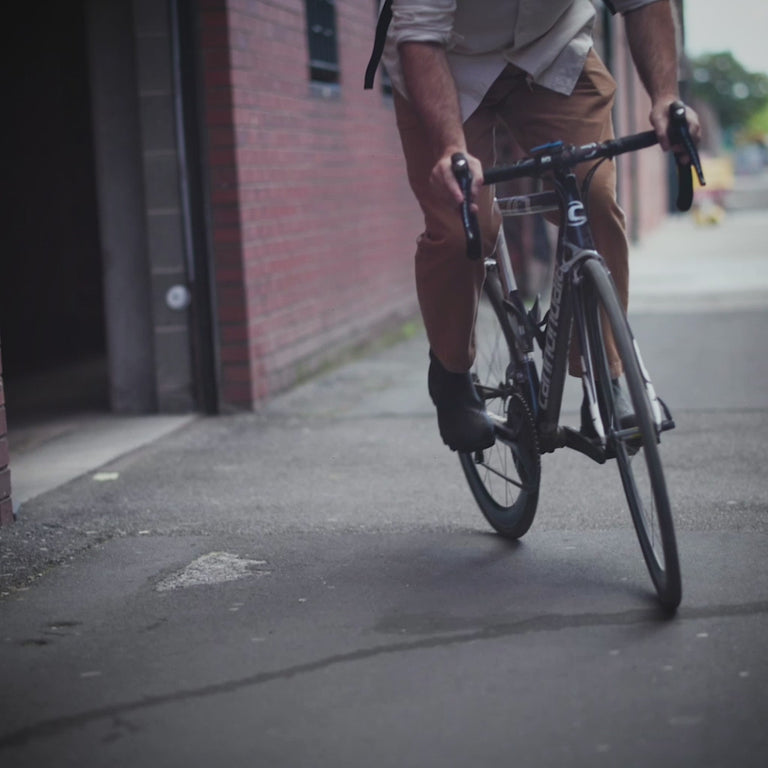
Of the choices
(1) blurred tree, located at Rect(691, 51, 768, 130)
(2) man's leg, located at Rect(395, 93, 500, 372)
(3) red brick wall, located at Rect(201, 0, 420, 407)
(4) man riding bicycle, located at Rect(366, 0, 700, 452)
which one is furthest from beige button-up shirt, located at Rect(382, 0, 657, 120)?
(1) blurred tree, located at Rect(691, 51, 768, 130)

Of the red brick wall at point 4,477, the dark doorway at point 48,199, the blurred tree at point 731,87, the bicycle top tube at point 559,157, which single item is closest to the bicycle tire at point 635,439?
the bicycle top tube at point 559,157

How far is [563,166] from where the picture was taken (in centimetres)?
341

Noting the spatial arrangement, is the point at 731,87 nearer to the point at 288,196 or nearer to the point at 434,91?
the point at 288,196

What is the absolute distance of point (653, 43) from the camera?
141 inches

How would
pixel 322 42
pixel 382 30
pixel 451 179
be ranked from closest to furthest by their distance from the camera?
pixel 451 179
pixel 382 30
pixel 322 42

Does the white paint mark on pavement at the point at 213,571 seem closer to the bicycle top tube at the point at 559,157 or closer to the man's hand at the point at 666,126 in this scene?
the bicycle top tube at the point at 559,157

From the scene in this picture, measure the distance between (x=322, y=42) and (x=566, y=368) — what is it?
5.44 metres

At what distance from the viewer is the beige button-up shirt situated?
3.74 meters

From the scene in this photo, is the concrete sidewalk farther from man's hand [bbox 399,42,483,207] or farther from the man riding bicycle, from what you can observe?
man's hand [bbox 399,42,483,207]

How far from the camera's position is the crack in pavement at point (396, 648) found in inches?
111

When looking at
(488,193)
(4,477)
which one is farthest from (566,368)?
(4,477)

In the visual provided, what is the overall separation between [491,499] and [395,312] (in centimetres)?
617

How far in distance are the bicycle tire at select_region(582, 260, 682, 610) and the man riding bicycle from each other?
72mm

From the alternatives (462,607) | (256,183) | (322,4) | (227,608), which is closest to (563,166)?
(462,607)
